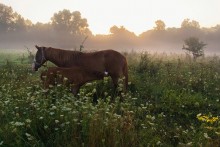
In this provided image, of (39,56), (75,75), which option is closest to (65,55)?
(39,56)

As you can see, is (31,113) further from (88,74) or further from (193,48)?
(193,48)

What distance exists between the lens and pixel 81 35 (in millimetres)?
114750

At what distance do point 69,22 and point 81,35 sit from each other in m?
6.74

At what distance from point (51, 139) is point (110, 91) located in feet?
Answer: 21.2

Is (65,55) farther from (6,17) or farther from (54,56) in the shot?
(6,17)

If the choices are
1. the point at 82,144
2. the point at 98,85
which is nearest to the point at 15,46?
the point at 98,85

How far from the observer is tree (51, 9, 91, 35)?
114 meters

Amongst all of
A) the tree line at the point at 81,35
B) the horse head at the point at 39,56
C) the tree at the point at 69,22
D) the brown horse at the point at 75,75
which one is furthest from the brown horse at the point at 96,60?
the tree at the point at 69,22

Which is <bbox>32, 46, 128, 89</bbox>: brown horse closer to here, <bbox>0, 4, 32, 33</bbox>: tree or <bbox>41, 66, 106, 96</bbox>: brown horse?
<bbox>41, 66, 106, 96</bbox>: brown horse

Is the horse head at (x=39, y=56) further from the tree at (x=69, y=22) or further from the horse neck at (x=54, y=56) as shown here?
the tree at (x=69, y=22)

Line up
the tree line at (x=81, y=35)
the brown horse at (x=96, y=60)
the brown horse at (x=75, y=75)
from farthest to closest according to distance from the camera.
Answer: the tree line at (x=81, y=35) → the brown horse at (x=96, y=60) → the brown horse at (x=75, y=75)

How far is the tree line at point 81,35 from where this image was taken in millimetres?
106125

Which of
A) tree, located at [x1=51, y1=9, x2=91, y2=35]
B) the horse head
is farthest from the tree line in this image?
the horse head

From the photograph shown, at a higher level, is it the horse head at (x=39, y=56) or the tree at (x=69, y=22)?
the tree at (x=69, y=22)
